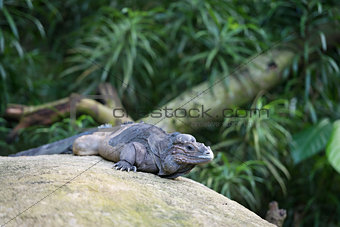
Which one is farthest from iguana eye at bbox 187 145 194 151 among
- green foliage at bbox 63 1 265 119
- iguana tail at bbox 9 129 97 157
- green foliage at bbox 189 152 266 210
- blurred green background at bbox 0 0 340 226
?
green foliage at bbox 63 1 265 119

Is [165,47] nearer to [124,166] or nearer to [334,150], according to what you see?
[334,150]

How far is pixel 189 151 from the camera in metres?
2.58

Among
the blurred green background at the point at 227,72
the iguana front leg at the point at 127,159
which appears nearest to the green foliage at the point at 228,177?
the blurred green background at the point at 227,72

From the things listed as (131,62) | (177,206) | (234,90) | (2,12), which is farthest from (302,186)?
(2,12)

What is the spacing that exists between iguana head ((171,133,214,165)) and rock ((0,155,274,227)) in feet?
0.62

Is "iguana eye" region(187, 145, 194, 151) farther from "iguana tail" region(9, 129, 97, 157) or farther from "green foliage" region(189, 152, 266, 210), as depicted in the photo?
"green foliage" region(189, 152, 266, 210)

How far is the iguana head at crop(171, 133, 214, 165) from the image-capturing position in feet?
8.36

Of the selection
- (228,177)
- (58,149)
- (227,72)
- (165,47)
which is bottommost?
(228,177)

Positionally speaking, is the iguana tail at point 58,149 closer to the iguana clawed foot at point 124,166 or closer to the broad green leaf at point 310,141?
the iguana clawed foot at point 124,166

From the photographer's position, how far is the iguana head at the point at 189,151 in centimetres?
255

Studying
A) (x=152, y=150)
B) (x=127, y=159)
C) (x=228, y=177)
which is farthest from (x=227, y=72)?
(x=127, y=159)

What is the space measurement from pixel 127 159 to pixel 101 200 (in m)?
0.66

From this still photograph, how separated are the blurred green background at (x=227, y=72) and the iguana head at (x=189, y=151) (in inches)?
80.2

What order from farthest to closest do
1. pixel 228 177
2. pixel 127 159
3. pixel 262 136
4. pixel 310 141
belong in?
pixel 310 141, pixel 262 136, pixel 228 177, pixel 127 159
